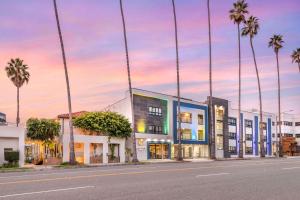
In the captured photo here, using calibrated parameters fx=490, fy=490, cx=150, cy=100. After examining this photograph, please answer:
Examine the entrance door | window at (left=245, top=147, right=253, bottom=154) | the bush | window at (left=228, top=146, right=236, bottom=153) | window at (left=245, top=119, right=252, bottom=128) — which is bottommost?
window at (left=245, top=147, right=253, bottom=154)

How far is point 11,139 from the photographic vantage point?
1802 inches

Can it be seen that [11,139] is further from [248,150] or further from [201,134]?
[248,150]

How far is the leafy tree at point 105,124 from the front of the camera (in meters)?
59.6

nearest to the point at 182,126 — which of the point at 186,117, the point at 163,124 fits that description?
the point at 186,117

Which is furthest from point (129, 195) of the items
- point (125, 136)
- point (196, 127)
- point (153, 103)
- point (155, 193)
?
point (196, 127)

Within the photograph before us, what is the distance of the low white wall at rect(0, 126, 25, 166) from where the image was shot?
44.7 meters

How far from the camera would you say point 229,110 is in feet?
306

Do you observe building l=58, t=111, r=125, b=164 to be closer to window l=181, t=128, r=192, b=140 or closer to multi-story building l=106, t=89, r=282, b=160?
multi-story building l=106, t=89, r=282, b=160

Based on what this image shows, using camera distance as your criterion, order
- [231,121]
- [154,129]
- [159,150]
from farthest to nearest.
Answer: [231,121] → [154,129] → [159,150]

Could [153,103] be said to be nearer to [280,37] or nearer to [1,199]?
[280,37]

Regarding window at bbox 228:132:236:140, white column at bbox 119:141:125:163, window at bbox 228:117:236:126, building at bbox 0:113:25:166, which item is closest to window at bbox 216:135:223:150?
window at bbox 228:132:236:140

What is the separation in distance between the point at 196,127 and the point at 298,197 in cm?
6809

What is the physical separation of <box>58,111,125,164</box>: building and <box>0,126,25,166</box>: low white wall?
7.84 m

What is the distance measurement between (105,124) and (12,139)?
15.6m
